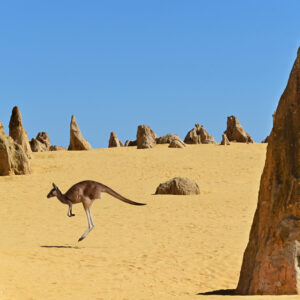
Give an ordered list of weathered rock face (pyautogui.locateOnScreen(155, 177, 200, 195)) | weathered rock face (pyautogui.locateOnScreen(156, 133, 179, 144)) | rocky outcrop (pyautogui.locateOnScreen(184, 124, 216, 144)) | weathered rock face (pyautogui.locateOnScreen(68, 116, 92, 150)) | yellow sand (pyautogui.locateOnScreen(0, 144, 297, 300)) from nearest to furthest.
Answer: yellow sand (pyautogui.locateOnScreen(0, 144, 297, 300))
weathered rock face (pyautogui.locateOnScreen(155, 177, 200, 195))
weathered rock face (pyautogui.locateOnScreen(68, 116, 92, 150))
weathered rock face (pyautogui.locateOnScreen(156, 133, 179, 144))
rocky outcrop (pyautogui.locateOnScreen(184, 124, 216, 144))

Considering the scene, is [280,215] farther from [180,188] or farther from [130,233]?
[180,188]

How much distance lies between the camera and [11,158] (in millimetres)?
24844

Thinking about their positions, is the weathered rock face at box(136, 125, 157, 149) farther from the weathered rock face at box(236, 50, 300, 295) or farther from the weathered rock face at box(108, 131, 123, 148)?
the weathered rock face at box(236, 50, 300, 295)

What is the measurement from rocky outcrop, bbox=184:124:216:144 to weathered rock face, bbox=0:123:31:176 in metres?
18.6

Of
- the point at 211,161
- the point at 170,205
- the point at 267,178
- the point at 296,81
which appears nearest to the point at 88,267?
the point at 267,178

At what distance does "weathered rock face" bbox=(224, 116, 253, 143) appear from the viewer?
41.4 metres

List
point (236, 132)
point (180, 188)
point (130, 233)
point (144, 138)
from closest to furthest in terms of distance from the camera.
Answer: point (130, 233)
point (180, 188)
point (144, 138)
point (236, 132)

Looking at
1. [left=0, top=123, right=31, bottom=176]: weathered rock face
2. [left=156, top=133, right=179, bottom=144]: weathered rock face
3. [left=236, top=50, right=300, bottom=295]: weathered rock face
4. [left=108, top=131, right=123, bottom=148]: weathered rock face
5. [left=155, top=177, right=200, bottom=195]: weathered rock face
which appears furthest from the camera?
[left=108, top=131, right=123, bottom=148]: weathered rock face

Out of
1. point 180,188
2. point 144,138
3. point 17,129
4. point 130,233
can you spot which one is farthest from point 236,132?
point 130,233

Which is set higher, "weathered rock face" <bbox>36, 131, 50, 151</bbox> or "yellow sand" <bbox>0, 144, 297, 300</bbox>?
"weathered rock face" <bbox>36, 131, 50, 151</bbox>

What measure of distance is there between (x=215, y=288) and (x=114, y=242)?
4.83 metres

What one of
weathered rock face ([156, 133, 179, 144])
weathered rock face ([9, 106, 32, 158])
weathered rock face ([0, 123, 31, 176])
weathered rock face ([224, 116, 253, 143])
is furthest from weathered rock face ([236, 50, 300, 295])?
weathered rock face ([224, 116, 253, 143])

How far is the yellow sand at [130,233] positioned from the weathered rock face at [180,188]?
452 mm

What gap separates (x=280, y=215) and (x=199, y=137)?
35562 millimetres
